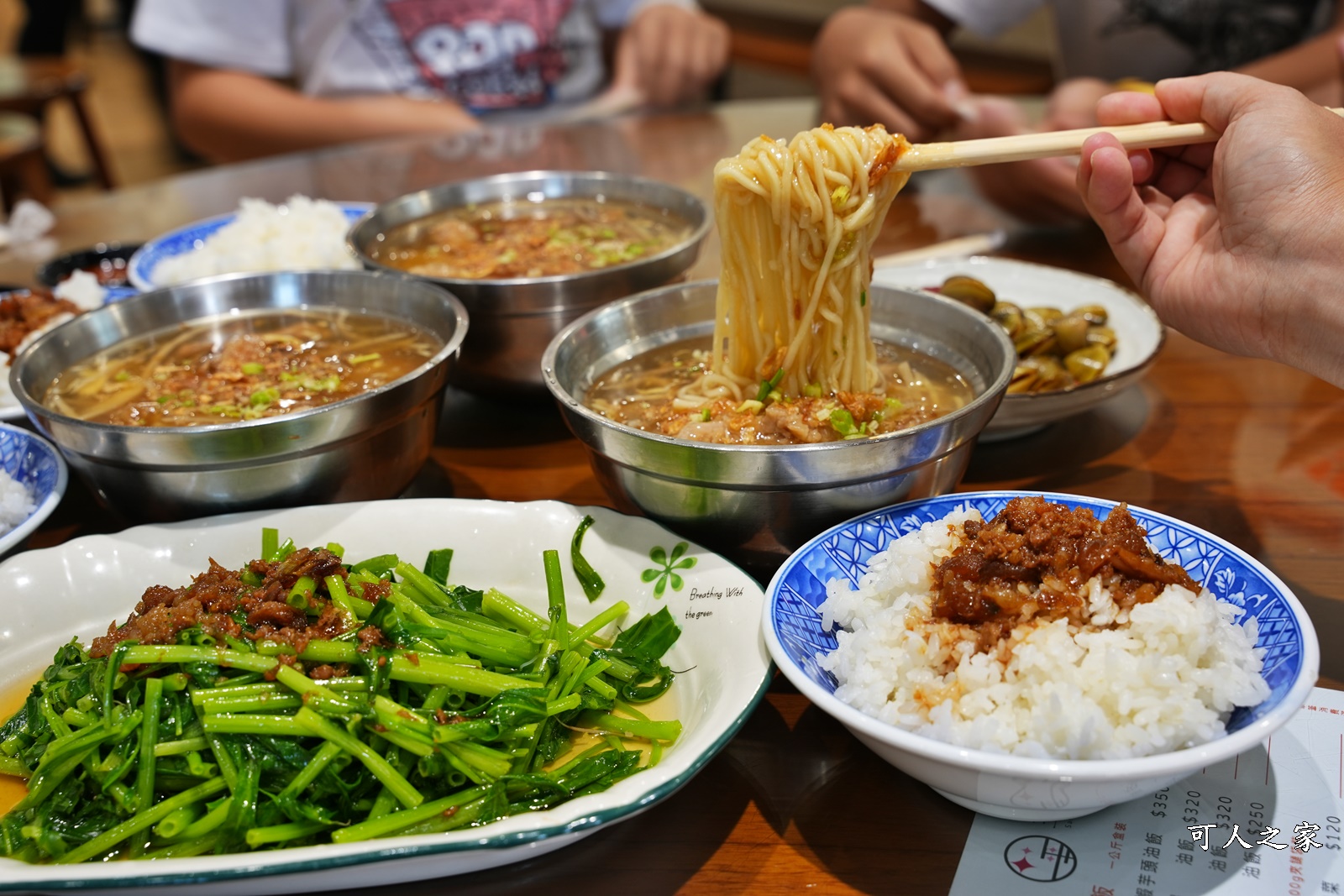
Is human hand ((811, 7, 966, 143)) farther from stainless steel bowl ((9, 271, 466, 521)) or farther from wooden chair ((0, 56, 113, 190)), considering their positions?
wooden chair ((0, 56, 113, 190))

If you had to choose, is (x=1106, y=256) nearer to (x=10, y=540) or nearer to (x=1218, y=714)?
(x=1218, y=714)

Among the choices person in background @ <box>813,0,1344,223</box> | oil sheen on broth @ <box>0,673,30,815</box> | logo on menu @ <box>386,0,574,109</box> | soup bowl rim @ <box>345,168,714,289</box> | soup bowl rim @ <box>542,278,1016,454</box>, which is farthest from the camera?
logo on menu @ <box>386,0,574,109</box>

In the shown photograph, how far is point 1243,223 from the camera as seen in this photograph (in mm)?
1982

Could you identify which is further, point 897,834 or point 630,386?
point 630,386

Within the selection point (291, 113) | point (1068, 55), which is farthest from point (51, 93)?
point (1068, 55)

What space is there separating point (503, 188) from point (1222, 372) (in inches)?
92.4

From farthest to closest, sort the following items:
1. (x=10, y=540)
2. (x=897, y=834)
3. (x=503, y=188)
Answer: (x=503, y=188)
(x=10, y=540)
(x=897, y=834)

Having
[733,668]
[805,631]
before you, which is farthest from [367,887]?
[805,631]

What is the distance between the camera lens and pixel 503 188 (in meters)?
3.48

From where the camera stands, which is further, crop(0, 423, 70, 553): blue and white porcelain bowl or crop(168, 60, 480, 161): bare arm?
crop(168, 60, 480, 161): bare arm

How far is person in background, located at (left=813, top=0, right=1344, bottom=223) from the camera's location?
382 cm

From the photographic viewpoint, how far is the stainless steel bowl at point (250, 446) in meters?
2.04

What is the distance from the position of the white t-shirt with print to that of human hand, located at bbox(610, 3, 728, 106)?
275 mm

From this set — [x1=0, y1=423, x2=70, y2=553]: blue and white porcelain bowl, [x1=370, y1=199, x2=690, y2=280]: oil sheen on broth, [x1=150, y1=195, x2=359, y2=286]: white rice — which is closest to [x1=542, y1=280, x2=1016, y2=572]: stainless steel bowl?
[x1=370, y1=199, x2=690, y2=280]: oil sheen on broth
